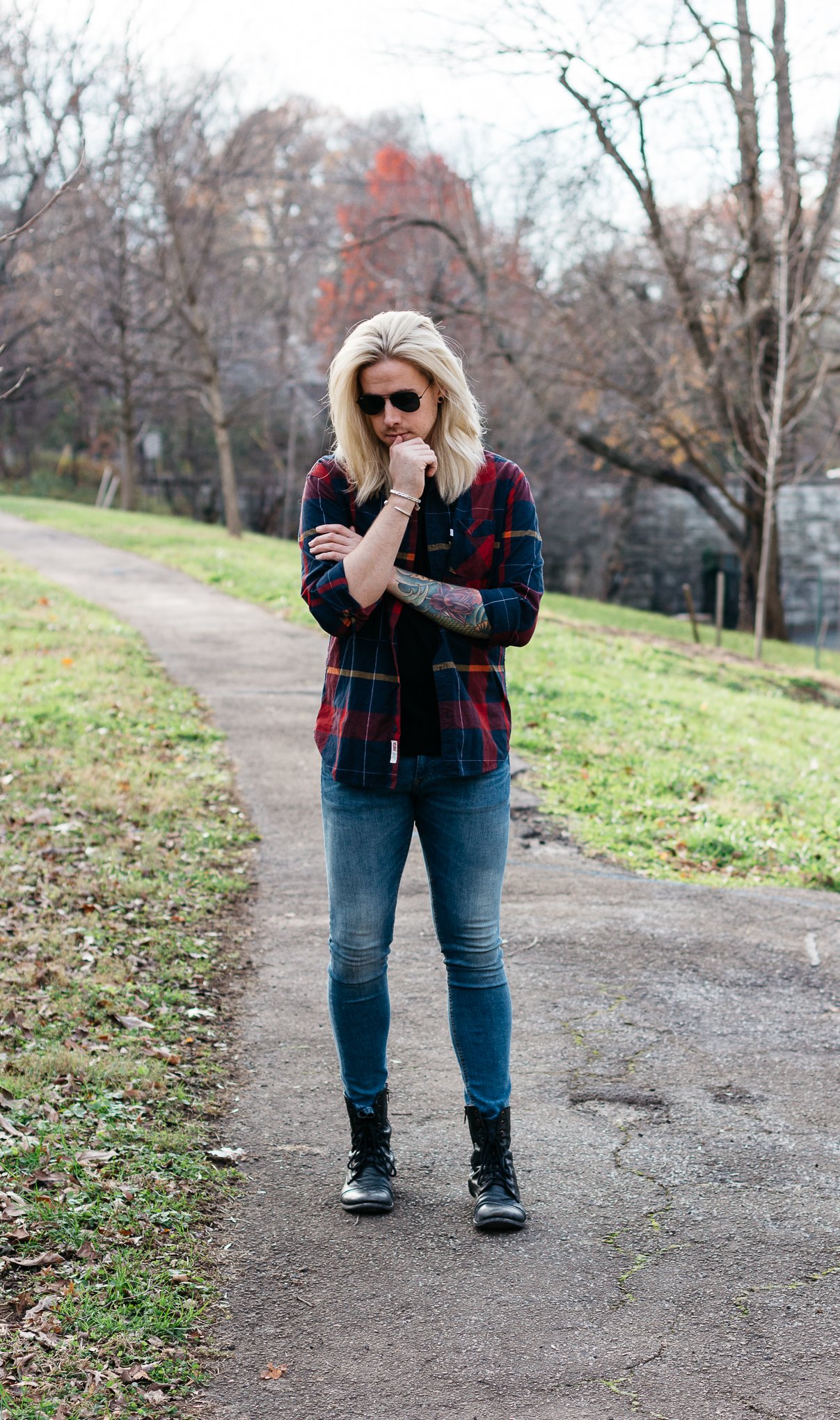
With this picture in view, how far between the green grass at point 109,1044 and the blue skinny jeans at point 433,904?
0.64 m

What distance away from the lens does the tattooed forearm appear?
2.85m

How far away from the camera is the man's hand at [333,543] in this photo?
9.44 feet

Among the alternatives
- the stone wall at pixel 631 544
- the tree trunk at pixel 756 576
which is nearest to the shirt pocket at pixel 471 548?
the tree trunk at pixel 756 576

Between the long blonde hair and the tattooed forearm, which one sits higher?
the long blonde hair

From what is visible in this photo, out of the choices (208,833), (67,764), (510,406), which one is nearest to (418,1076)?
(208,833)

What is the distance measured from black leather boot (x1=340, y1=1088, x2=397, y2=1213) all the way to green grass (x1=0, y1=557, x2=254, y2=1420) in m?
0.37

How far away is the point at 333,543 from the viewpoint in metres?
2.89

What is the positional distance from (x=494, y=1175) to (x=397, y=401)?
1.84m

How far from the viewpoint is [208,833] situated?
6.45 metres

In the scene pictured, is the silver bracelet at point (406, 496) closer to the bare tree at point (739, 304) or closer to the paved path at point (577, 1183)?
the paved path at point (577, 1183)

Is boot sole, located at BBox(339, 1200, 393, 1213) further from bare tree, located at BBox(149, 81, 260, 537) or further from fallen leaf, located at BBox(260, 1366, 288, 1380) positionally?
bare tree, located at BBox(149, 81, 260, 537)

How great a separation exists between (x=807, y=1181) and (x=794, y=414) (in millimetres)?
18206

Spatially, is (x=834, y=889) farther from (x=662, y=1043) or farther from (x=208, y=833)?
(x=208, y=833)

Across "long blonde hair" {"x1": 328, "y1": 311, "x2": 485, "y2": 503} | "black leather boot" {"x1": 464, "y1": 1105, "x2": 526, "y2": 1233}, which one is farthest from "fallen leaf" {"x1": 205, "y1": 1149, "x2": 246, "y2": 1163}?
"long blonde hair" {"x1": 328, "y1": 311, "x2": 485, "y2": 503}
